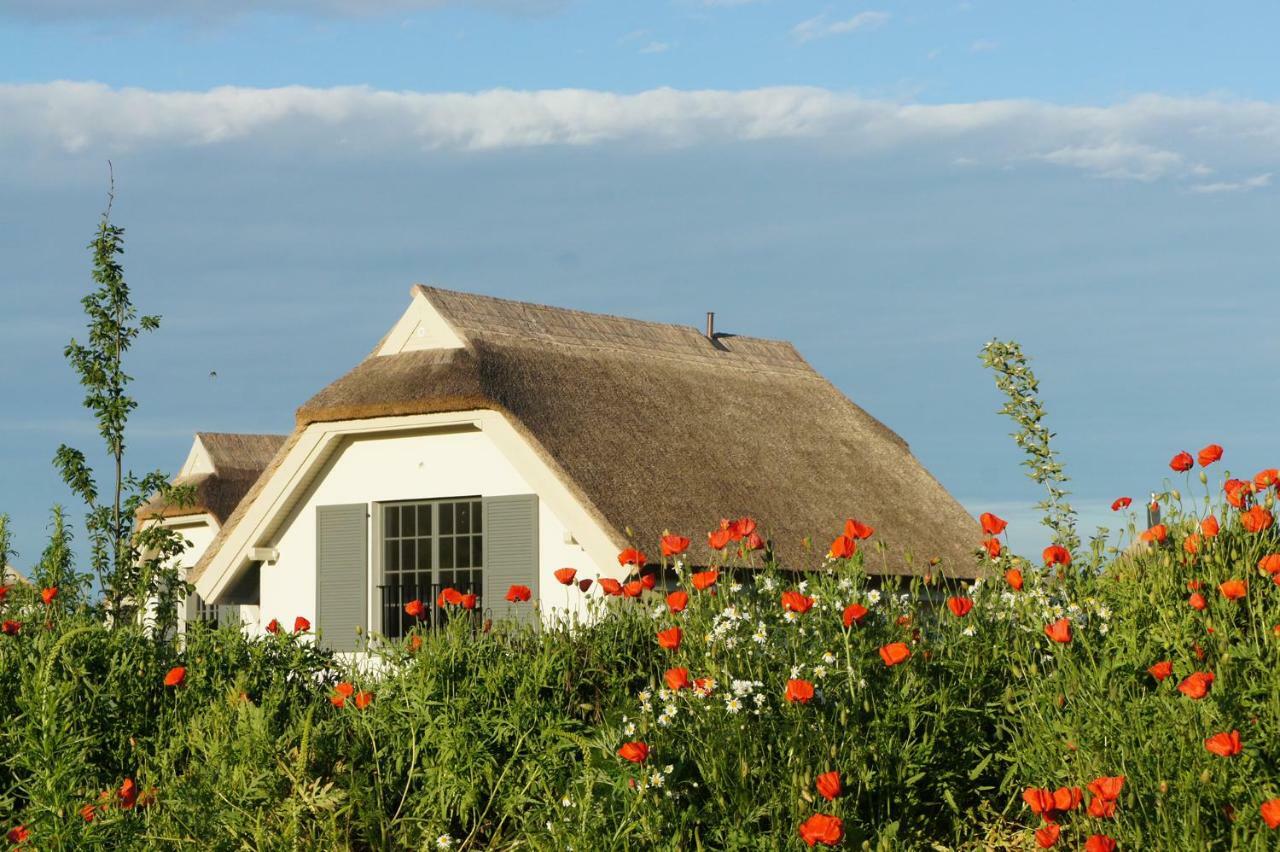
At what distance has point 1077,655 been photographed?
22.7 ft

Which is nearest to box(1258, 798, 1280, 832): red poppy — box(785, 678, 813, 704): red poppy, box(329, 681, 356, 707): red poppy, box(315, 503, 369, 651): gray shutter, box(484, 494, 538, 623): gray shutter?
box(785, 678, 813, 704): red poppy

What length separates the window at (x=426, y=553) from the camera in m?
16.2

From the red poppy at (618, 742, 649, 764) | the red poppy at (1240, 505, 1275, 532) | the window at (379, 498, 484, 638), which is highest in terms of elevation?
the window at (379, 498, 484, 638)

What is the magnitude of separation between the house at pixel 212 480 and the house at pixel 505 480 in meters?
6.63

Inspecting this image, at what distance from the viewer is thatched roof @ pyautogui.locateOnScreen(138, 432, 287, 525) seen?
2580 centimetres

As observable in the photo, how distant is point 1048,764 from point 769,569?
68.7 inches

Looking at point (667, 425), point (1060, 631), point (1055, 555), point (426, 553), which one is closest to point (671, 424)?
point (667, 425)

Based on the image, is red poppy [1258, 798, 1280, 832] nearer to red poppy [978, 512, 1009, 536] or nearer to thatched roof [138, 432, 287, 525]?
red poppy [978, 512, 1009, 536]

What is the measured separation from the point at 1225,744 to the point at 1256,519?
1855 mm

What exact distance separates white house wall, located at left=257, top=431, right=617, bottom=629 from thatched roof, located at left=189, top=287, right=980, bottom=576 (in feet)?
1.58

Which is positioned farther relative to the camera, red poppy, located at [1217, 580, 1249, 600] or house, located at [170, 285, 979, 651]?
house, located at [170, 285, 979, 651]

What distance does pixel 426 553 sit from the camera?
16.6 metres

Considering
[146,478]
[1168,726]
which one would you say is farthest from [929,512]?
[1168,726]

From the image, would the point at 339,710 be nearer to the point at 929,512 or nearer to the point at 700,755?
the point at 700,755
